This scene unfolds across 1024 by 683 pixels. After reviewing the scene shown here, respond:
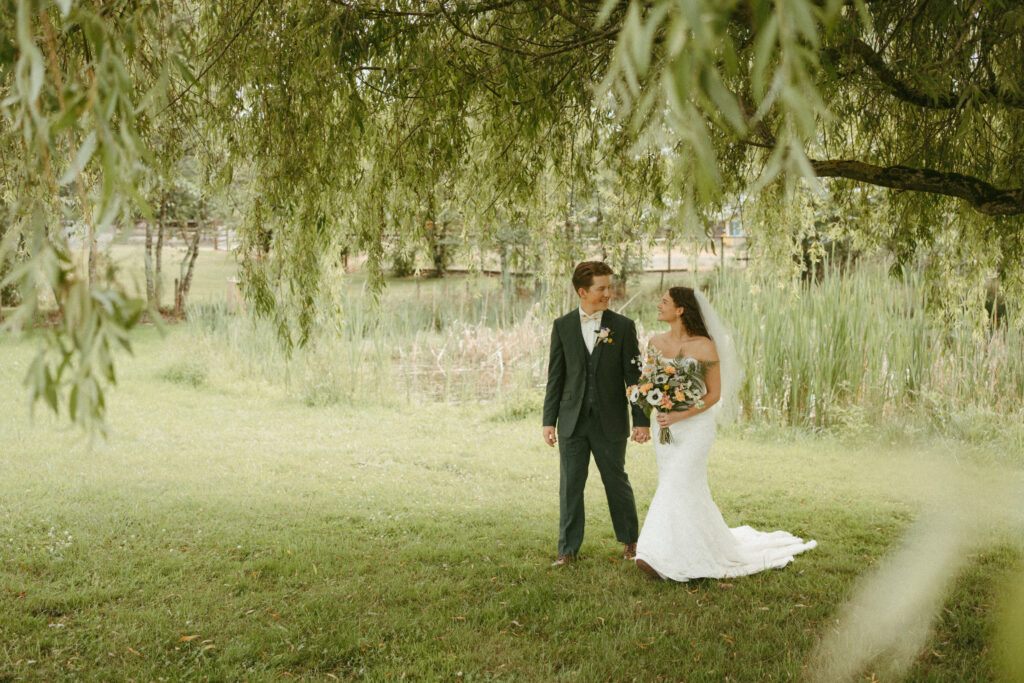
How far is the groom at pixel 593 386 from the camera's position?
4926mm

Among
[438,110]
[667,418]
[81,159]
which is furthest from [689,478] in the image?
[81,159]

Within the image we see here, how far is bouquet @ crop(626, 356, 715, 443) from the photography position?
15.5 feet

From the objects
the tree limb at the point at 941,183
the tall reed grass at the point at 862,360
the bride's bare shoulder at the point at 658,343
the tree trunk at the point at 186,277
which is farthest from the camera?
the tree trunk at the point at 186,277

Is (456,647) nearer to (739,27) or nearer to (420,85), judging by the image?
(420,85)

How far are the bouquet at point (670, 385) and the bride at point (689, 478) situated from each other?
40 millimetres

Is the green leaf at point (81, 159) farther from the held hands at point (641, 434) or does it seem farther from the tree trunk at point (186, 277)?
the tree trunk at point (186, 277)

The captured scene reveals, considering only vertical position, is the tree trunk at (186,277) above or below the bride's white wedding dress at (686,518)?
above

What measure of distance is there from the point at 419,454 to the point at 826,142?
5015mm

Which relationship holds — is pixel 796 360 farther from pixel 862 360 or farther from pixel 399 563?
pixel 399 563

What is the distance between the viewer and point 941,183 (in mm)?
3795

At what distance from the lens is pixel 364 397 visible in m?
11.0

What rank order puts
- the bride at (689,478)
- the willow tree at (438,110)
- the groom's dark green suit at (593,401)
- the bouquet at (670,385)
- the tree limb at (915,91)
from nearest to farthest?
the willow tree at (438,110), the tree limb at (915,91), the bouquet at (670,385), the bride at (689,478), the groom's dark green suit at (593,401)

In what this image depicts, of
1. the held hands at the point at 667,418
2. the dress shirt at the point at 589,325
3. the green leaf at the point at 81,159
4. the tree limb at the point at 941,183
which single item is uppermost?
the tree limb at the point at 941,183

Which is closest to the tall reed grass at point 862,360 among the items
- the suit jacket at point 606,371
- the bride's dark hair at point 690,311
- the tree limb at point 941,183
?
the bride's dark hair at point 690,311
